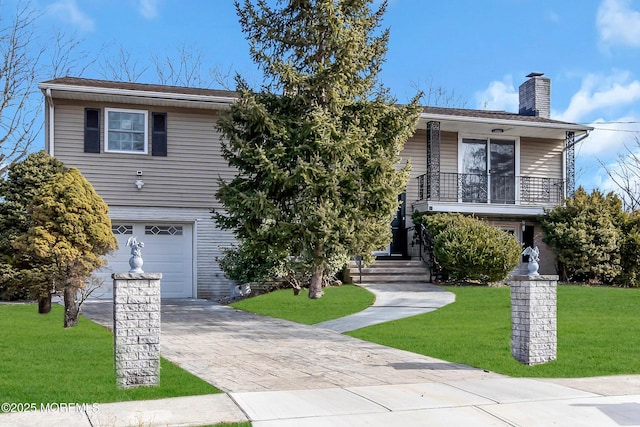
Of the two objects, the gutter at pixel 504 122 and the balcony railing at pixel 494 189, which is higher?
the gutter at pixel 504 122

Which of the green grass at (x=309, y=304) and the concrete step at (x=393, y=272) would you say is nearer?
the green grass at (x=309, y=304)

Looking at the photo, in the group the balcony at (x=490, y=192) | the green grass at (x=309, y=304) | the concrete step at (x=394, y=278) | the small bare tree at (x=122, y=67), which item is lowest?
the green grass at (x=309, y=304)

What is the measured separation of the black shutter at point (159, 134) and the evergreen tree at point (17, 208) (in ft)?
11.7

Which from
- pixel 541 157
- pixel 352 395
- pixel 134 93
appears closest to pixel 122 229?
pixel 134 93

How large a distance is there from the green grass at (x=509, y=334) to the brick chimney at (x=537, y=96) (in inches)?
378

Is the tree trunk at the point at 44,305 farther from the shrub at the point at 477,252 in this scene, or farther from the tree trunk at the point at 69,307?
the shrub at the point at 477,252

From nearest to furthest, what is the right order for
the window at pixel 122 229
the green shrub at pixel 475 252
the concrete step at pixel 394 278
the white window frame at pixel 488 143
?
the green shrub at pixel 475 252, the window at pixel 122 229, the concrete step at pixel 394 278, the white window frame at pixel 488 143

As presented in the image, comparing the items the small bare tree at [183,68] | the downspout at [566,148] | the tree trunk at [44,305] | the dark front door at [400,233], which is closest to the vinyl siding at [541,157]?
the downspout at [566,148]

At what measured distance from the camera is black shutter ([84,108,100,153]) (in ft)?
56.4

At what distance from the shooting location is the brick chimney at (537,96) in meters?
22.6

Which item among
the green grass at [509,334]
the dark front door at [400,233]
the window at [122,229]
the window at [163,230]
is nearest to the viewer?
the green grass at [509,334]

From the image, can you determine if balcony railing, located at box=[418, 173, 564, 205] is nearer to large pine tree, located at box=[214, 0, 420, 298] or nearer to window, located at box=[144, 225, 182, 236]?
large pine tree, located at box=[214, 0, 420, 298]

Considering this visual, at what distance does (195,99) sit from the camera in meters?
17.5

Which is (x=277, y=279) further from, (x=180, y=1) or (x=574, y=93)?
(x=574, y=93)
